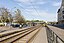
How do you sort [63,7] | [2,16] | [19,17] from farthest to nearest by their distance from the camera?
[19,17], [63,7], [2,16]

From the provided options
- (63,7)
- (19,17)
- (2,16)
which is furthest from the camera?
(19,17)

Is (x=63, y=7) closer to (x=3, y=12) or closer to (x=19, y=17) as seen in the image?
(x=19, y=17)

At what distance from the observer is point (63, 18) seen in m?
125

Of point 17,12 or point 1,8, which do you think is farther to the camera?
point 17,12

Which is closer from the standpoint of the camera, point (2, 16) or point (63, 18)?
point (2, 16)

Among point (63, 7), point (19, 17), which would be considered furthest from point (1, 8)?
point (63, 7)

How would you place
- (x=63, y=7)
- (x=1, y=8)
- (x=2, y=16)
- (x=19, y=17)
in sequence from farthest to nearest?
1. (x=19, y=17)
2. (x=63, y=7)
3. (x=1, y=8)
4. (x=2, y=16)

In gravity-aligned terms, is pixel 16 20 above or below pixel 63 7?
below

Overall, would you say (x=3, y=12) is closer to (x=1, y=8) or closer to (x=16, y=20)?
(x=1, y=8)

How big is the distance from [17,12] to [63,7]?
132 feet

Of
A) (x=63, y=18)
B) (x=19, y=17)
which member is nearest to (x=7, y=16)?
(x=19, y=17)

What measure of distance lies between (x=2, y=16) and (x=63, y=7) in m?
50.0

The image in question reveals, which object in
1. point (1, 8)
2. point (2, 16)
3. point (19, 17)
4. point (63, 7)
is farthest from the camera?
point (19, 17)

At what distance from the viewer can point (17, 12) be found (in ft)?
466
